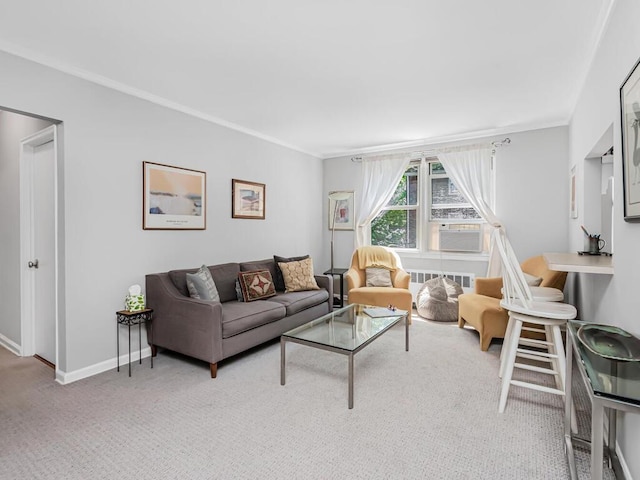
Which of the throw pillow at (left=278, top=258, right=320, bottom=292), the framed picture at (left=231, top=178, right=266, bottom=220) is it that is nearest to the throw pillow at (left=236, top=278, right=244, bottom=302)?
the throw pillow at (left=278, top=258, right=320, bottom=292)

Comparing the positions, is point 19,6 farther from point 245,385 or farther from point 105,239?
point 245,385

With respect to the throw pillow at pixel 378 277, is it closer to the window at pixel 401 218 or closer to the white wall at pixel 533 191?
the window at pixel 401 218

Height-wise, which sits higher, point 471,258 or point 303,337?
point 471,258

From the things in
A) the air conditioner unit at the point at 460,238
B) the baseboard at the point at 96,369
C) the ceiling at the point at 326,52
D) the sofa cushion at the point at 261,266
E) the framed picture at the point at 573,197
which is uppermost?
the ceiling at the point at 326,52

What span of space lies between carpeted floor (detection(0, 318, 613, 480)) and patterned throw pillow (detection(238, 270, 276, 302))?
0.75m

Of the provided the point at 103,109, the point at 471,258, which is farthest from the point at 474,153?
the point at 103,109

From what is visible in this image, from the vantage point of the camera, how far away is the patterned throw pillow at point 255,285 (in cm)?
365

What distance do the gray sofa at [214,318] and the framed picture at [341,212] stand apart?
2.04 m

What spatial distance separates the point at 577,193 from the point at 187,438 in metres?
3.91

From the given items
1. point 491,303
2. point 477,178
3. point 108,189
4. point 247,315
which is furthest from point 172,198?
point 477,178

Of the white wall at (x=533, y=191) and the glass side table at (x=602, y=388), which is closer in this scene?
the glass side table at (x=602, y=388)

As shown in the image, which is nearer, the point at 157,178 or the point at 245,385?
the point at 245,385

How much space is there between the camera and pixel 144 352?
324cm

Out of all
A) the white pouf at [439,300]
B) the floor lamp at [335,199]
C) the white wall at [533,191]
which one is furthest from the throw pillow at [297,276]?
the white wall at [533,191]
